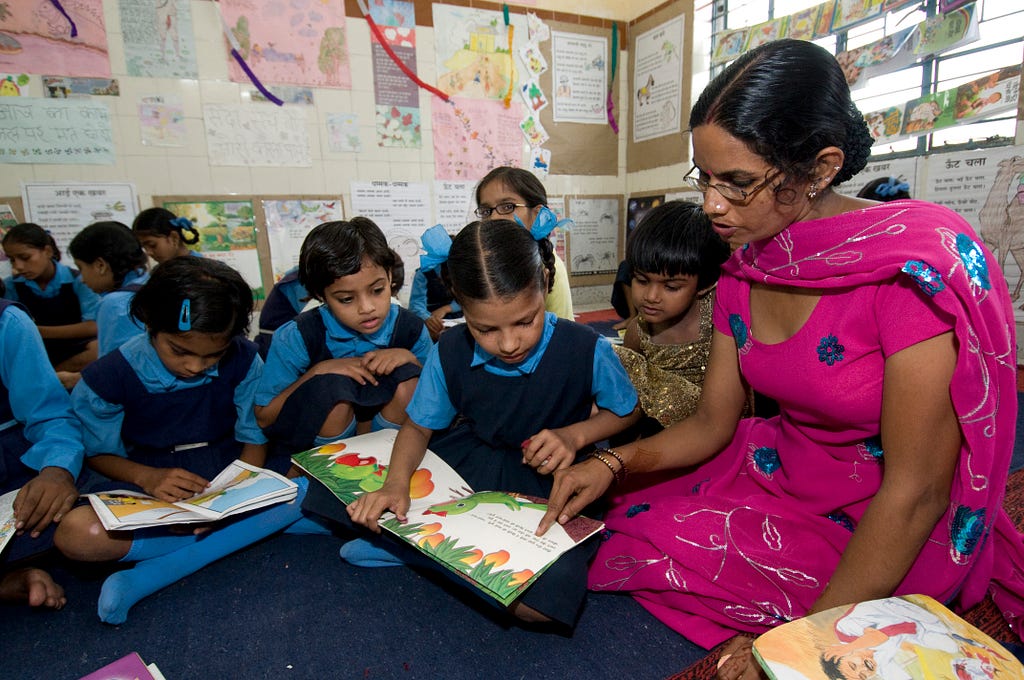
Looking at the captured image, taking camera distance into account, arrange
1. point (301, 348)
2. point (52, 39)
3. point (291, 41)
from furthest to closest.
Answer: point (291, 41) → point (52, 39) → point (301, 348)

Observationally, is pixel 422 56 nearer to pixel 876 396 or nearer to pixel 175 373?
pixel 175 373

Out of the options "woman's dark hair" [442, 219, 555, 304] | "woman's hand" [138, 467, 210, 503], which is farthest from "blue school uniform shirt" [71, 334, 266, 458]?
"woman's dark hair" [442, 219, 555, 304]

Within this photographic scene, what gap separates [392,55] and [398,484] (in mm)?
3419

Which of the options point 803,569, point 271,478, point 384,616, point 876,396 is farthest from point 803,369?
point 271,478

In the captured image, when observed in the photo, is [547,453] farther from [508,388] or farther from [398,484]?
[398,484]

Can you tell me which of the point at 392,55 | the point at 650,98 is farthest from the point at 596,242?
the point at 392,55

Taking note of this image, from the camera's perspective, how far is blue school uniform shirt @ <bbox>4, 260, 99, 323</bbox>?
121 inches

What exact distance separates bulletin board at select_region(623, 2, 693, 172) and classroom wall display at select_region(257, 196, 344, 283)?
91.4 inches

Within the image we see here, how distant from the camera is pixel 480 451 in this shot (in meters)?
1.42

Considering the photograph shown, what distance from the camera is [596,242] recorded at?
465cm

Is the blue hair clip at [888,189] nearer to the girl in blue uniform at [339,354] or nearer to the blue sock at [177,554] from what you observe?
the girl in blue uniform at [339,354]

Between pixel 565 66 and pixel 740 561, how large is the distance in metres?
4.08

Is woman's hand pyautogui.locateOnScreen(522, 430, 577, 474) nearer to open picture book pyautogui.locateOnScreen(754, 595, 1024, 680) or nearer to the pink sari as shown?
the pink sari

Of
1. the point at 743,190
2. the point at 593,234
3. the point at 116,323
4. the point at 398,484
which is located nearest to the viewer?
the point at 743,190
